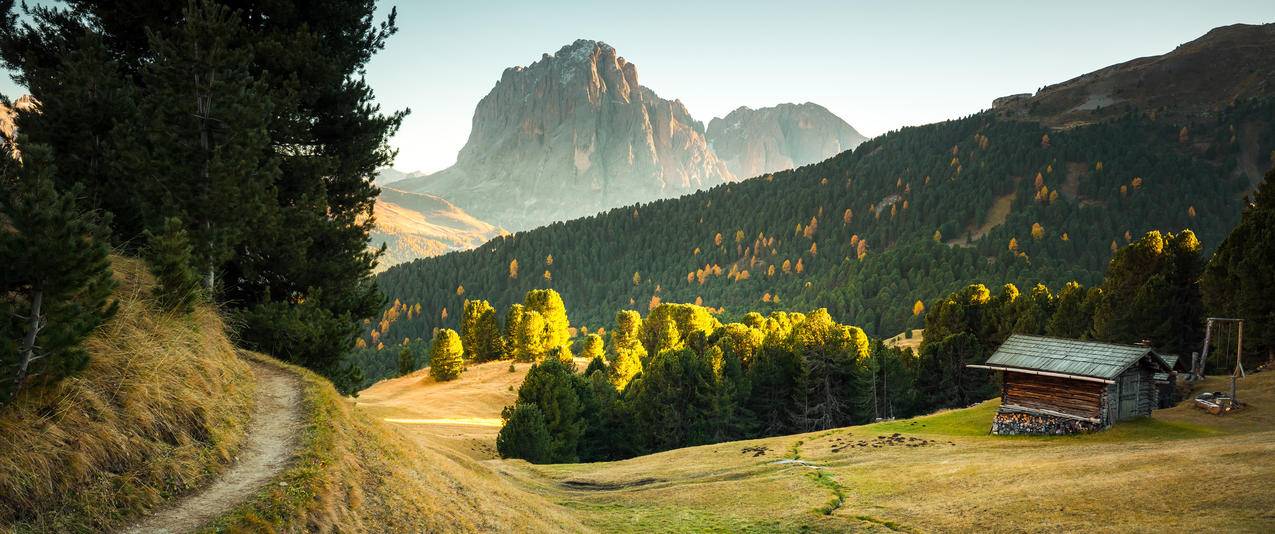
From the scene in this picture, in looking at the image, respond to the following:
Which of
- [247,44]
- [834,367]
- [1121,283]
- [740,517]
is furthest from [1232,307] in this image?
[247,44]

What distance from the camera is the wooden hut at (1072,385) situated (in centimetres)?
3528

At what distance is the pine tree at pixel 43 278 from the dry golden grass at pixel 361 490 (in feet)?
11.0

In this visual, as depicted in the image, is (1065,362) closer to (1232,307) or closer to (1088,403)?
(1088,403)

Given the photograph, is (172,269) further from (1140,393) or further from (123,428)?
(1140,393)

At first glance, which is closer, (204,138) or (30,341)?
(30,341)

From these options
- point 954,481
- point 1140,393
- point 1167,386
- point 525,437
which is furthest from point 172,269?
point 1167,386

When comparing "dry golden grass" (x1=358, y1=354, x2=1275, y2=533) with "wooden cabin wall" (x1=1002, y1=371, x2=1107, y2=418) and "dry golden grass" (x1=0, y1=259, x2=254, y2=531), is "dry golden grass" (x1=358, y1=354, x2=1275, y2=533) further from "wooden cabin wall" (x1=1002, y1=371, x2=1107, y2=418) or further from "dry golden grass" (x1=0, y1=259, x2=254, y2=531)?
"dry golden grass" (x1=0, y1=259, x2=254, y2=531)

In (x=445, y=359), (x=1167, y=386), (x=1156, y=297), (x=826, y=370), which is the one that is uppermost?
(x=1156, y=297)

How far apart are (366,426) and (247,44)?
11835mm

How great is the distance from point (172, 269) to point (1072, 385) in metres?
42.8

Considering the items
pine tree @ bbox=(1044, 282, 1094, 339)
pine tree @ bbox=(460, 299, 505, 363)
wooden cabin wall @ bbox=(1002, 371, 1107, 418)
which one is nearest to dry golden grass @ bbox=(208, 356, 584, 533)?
wooden cabin wall @ bbox=(1002, 371, 1107, 418)

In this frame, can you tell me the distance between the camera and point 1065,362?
3728cm

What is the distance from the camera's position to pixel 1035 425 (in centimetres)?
3747

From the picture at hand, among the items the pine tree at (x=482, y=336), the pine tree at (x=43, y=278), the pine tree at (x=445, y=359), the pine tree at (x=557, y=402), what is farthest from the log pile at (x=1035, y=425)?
the pine tree at (x=482, y=336)
